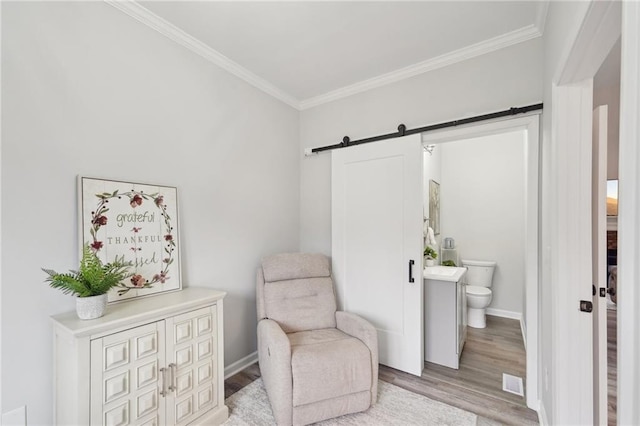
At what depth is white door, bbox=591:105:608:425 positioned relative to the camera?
1351mm

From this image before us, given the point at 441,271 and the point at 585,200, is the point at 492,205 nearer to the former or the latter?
the point at 441,271

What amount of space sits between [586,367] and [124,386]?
222 centimetres

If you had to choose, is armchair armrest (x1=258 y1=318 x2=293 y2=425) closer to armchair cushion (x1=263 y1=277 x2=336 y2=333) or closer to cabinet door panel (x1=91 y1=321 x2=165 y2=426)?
armchair cushion (x1=263 y1=277 x2=336 y2=333)

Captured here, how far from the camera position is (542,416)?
69.0 inches

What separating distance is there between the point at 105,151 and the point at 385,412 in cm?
244

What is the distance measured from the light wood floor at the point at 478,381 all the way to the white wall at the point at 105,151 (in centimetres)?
113

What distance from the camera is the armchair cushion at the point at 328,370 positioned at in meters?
Answer: 1.70

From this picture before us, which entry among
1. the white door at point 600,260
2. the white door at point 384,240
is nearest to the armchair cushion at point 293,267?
the white door at point 384,240

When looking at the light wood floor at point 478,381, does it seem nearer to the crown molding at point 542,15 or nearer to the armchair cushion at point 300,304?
the armchair cushion at point 300,304

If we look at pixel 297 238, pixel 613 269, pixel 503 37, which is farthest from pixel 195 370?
pixel 613 269

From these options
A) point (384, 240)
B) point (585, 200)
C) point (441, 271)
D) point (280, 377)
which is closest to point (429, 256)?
point (441, 271)

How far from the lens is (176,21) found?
189cm

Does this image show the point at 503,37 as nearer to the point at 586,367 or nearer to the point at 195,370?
the point at 586,367

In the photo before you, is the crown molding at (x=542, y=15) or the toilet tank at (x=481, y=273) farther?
the toilet tank at (x=481, y=273)
